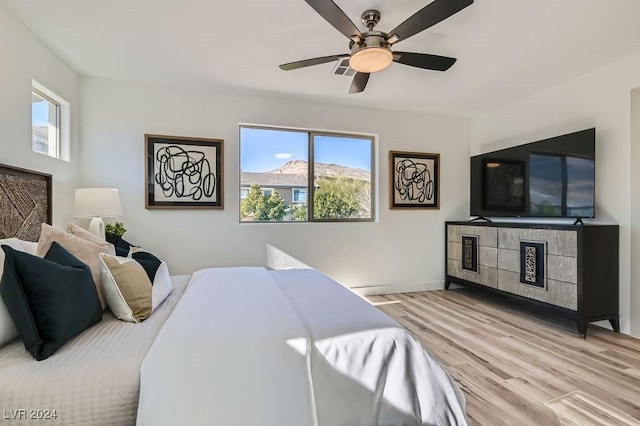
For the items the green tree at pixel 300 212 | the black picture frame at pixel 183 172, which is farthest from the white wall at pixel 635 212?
the black picture frame at pixel 183 172

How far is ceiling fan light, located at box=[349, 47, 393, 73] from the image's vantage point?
6.81 ft

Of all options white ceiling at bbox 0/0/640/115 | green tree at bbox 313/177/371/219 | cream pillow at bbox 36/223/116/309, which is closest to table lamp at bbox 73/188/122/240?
cream pillow at bbox 36/223/116/309

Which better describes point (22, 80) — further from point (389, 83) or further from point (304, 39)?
point (389, 83)

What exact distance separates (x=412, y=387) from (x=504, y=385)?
3.57 ft

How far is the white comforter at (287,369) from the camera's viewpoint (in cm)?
102

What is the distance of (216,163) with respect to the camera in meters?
3.59

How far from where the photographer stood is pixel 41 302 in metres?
1.20

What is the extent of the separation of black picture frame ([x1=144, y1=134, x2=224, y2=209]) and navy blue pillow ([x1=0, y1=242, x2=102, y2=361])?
222cm

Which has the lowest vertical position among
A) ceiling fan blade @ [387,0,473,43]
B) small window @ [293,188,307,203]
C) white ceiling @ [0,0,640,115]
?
small window @ [293,188,307,203]

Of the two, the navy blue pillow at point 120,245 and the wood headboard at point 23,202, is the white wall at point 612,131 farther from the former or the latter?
the wood headboard at point 23,202

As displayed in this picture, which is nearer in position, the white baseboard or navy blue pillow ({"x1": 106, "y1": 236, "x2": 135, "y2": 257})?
navy blue pillow ({"x1": 106, "y1": 236, "x2": 135, "y2": 257})

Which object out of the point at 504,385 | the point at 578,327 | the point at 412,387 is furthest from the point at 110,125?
the point at 578,327

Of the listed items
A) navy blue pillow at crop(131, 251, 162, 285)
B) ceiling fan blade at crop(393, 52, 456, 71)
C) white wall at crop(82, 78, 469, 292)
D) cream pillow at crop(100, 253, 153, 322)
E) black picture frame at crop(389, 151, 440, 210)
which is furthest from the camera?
black picture frame at crop(389, 151, 440, 210)

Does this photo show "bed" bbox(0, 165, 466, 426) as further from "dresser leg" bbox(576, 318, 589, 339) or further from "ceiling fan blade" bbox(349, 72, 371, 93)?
"dresser leg" bbox(576, 318, 589, 339)
